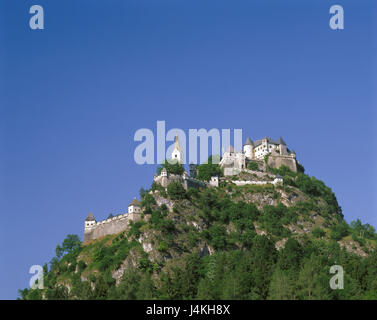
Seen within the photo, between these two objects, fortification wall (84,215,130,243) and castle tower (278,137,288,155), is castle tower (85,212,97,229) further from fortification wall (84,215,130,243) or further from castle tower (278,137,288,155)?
castle tower (278,137,288,155)

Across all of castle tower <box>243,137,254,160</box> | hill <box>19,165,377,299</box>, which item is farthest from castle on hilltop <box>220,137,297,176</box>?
hill <box>19,165,377,299</box>

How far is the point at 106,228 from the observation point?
102 meters

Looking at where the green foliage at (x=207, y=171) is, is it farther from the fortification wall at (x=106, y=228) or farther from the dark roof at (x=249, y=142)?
the fortification wall at (x=106, y=228)

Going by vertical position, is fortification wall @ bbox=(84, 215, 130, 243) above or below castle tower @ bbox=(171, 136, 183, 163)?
below

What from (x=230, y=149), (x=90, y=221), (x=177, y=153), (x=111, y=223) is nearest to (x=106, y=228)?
(x=111, y=223)

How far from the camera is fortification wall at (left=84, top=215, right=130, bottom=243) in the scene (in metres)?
99.8

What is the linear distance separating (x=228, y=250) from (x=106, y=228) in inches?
921

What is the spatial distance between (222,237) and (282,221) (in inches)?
504

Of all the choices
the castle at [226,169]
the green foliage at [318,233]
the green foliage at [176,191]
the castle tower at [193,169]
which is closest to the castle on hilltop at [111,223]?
the castle at [226,169]

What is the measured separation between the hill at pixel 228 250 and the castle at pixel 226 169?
2.00 metres

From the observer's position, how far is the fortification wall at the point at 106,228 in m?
99.8

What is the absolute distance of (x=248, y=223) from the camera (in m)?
101

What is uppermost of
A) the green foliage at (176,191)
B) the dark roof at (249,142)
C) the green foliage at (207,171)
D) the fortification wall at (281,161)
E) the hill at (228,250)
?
the dark roof at (249,142)
